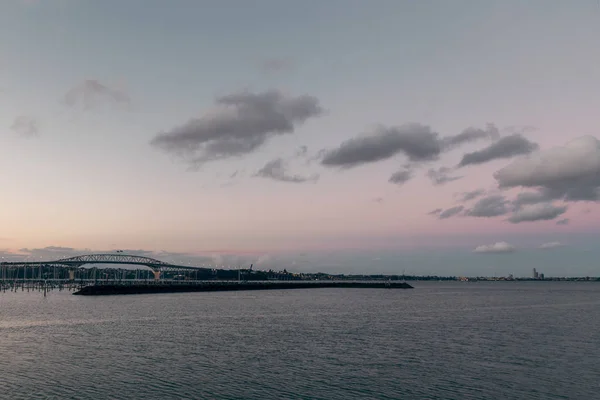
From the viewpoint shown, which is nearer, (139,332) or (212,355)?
(212,355)

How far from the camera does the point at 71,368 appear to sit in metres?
45.6

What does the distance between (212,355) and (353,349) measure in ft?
55.1

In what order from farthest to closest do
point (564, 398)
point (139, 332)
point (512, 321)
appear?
point (512, 321) → point (139, 332) → point (564, 398)

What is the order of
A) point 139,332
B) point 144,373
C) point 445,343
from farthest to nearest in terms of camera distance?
point 139,332, point 445,343, point 144,373

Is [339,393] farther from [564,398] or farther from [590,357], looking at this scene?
[590,357]

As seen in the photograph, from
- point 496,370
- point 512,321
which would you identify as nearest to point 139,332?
point 496,370

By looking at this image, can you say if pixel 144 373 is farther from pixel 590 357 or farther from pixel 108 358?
pixel 590 357

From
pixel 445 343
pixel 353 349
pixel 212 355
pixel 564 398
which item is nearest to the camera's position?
pixel 564 398

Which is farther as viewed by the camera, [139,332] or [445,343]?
[139,332]

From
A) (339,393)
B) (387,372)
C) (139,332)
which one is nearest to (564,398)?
(387,372)

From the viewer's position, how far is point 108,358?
5034cm

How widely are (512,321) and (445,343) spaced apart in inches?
1455

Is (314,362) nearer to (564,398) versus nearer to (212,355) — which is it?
(212,355)

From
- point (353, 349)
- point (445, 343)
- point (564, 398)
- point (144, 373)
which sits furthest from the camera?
point (445, 343)
